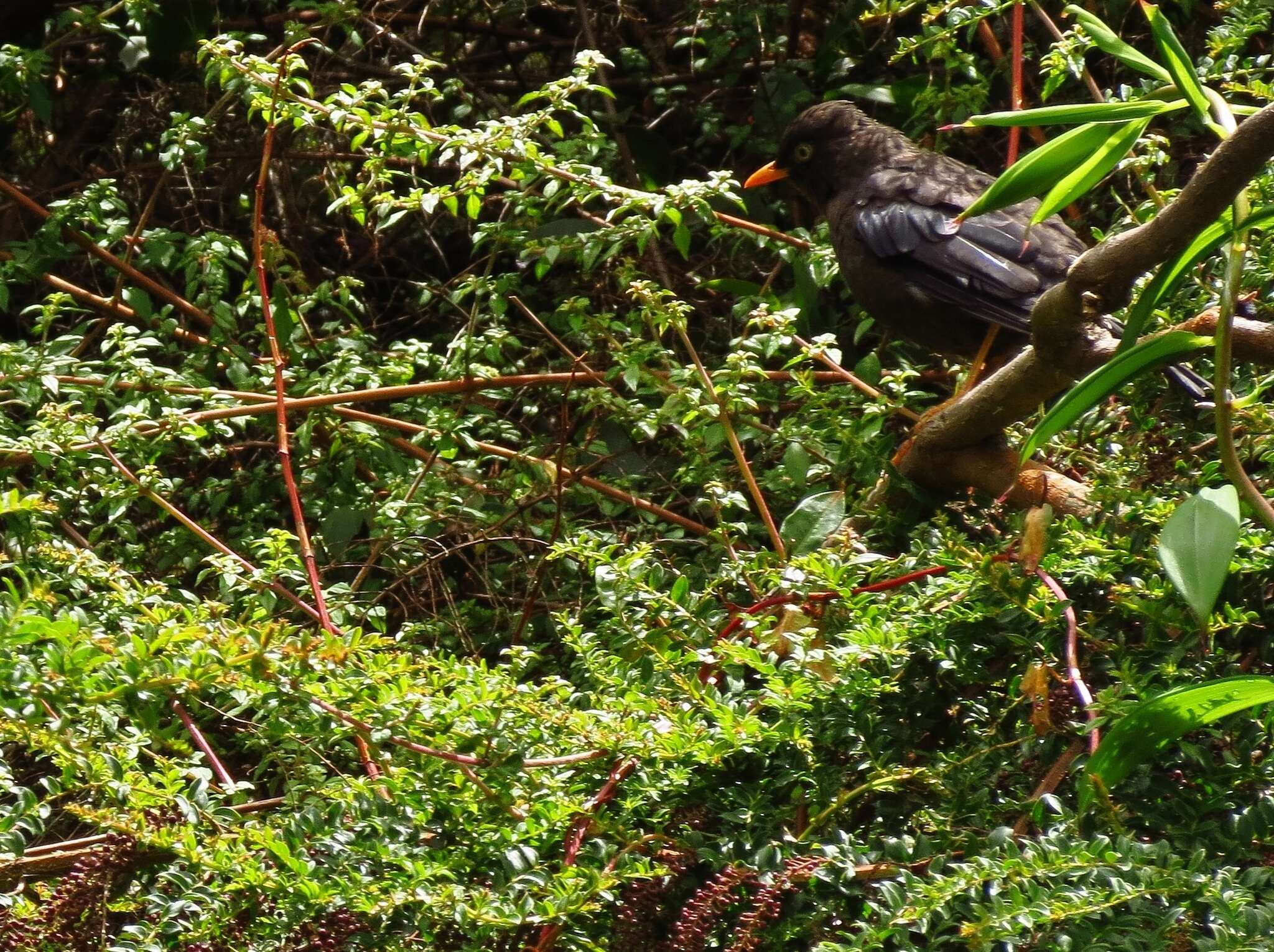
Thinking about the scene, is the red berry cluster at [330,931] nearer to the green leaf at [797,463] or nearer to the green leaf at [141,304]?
the green leaf at [797,463]

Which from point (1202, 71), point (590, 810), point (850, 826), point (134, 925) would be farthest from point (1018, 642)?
point (1202, 71)

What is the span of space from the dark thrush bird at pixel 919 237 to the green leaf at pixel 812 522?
155 centimetres

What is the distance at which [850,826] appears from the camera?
216cm

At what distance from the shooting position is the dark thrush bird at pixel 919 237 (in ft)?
14.7

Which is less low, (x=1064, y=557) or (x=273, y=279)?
(x=1064, y=557)

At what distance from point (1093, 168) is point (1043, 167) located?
0.23 ft

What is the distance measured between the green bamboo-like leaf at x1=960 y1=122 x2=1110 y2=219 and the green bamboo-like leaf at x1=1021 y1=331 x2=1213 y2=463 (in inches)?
10.7

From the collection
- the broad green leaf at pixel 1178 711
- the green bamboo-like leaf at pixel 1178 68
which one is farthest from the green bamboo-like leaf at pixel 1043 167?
the broad green leaf at pixel 1178 711

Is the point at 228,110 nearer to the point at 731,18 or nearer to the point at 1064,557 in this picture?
the point at 731,18

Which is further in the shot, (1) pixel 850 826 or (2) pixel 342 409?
(2) pixel 342 409

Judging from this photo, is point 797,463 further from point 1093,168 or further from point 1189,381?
point 1093,168

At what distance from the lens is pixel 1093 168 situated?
2043 millimetres

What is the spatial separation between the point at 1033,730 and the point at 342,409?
238 cm

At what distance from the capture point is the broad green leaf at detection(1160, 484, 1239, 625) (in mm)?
1794
